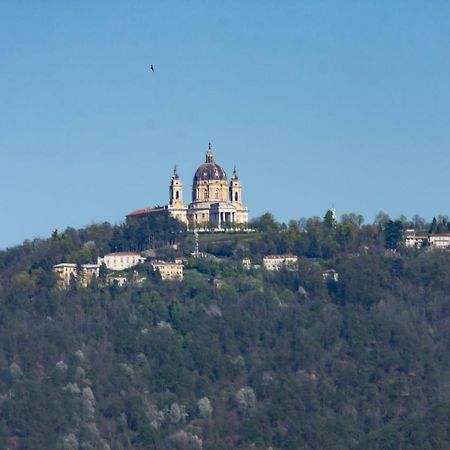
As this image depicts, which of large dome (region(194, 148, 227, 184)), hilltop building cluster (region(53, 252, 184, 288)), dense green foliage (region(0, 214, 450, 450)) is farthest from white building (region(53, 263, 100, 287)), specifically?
large dome (region(194, 148, 227, 184))

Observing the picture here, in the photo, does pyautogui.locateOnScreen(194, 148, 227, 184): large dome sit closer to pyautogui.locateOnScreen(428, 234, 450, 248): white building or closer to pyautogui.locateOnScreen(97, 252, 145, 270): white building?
pyautogui.locateOnScreen(428, 234, 450, 248): white building

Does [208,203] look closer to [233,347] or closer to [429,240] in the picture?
[429,240]

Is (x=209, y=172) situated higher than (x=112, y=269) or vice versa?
(x=209, y=172)

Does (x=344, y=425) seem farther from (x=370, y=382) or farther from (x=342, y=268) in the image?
(x=342, y=268)

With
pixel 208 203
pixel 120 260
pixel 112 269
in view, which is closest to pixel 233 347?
pixel 112 269

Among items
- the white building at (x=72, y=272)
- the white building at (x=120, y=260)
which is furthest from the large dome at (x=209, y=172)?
the white building at (x=72, y=272)

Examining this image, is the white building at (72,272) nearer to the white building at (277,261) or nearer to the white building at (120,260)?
the white building at (120,260)

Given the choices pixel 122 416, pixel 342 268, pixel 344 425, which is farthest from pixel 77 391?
pixel 342 268
